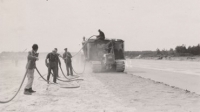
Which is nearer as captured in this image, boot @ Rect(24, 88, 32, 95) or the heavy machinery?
boot @ Rect(24, 88, 32, 95)

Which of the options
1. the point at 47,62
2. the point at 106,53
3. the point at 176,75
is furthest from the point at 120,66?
the point at 47,62

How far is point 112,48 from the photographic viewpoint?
23.2m

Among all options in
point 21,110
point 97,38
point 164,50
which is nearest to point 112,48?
point 97,38

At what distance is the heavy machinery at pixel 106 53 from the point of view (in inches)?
875

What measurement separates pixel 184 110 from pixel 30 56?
6.03 metres

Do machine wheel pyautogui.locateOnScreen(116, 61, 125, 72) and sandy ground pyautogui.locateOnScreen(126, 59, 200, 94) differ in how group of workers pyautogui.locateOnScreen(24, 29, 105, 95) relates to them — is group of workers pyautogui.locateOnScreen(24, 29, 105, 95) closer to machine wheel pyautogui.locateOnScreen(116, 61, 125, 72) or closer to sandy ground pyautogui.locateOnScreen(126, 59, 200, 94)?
machine wheel pyautogui.locateOnScreen(116, 61, 125, 72)

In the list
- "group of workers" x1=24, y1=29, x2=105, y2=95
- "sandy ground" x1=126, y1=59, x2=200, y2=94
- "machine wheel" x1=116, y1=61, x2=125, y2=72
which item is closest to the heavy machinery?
"machine wheel" x1=116, y1=61, x2=125, y2=72

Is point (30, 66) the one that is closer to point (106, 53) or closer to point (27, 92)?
point (27, 92)

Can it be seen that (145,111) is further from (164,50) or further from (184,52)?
(164,50)

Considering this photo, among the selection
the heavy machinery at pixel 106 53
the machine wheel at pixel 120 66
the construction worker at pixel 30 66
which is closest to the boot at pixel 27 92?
the construction worker at pixel 30 66

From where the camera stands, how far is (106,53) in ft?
75.3

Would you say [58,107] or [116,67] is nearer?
[58,107]

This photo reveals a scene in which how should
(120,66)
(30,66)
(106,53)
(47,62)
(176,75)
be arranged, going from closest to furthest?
1. (30,66)
2. (47,62)
3. (176,75)
4. (120,66)
5. (106,53)

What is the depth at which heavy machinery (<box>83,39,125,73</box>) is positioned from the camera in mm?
22219
